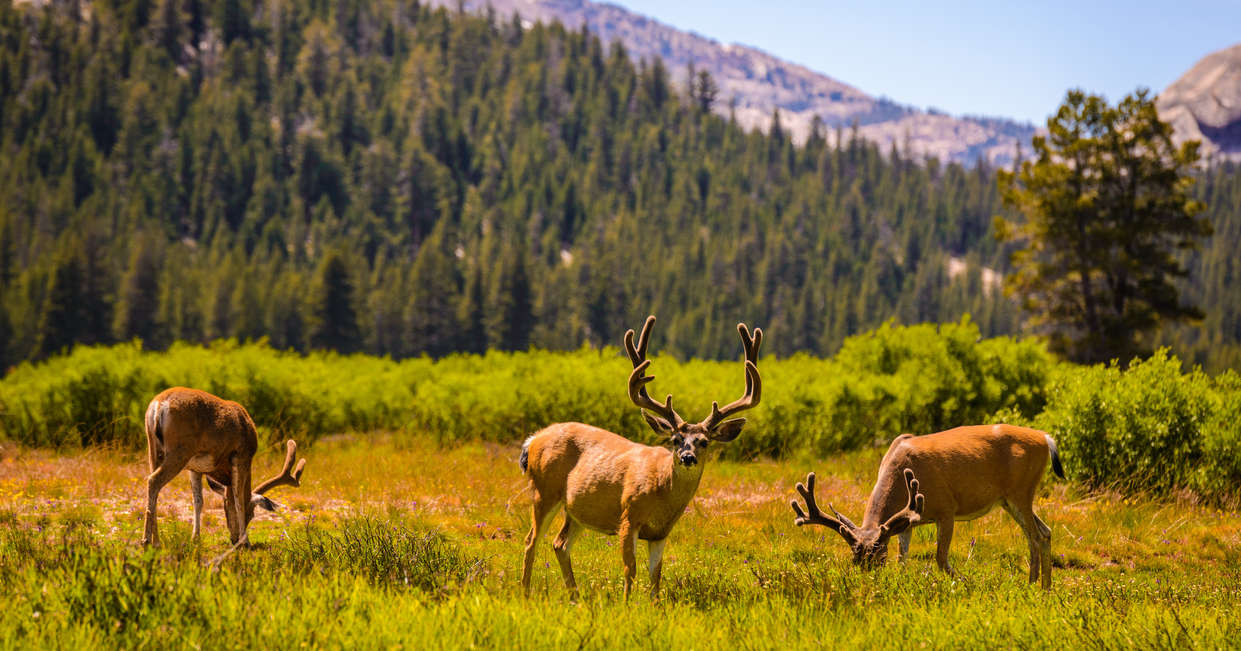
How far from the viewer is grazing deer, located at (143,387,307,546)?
328 inches

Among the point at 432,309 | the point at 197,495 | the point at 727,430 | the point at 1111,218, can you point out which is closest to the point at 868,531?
the point at 727,430

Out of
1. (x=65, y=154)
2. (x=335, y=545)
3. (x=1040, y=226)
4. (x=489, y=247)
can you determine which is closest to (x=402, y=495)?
(x=335, y=545)

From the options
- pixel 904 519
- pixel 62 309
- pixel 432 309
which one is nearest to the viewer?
pixel 904 519

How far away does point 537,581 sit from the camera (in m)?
8.17

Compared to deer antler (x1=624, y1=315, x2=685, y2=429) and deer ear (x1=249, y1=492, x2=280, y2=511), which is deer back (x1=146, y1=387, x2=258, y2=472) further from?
deer antler (x1=624, y1=315, x2=685, y2=429)

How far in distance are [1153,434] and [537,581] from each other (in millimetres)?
11284

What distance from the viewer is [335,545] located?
8.19 meters

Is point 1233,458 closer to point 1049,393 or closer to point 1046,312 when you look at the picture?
point 1049,393

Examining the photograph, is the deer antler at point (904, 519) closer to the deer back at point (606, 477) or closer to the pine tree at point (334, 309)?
the deer back at point (606, 477)

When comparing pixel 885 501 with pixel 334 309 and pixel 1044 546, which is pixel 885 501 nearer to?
pixel 1044 546

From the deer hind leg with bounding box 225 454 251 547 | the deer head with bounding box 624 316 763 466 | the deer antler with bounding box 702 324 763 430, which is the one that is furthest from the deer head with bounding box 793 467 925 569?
the deer hind leg with bounding box 225 454 251 547

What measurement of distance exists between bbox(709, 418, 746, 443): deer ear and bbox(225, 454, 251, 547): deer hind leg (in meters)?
4.27

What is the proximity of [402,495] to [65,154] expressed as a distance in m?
165

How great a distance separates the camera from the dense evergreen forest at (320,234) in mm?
107438
